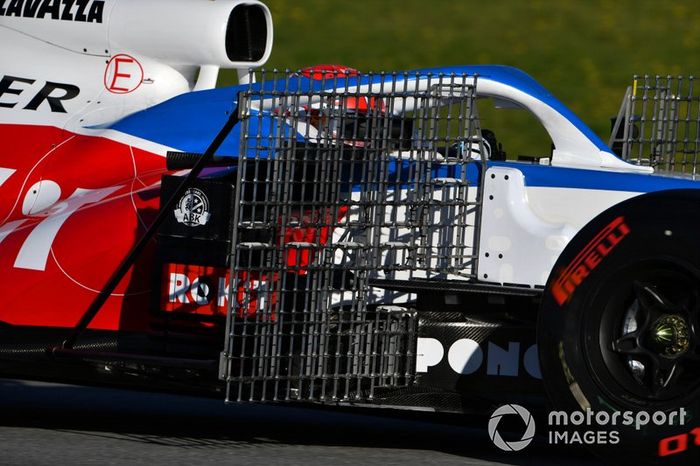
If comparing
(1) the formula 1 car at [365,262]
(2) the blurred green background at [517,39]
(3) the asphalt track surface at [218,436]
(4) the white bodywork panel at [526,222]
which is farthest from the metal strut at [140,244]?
(2) the blurred green background at [517,39]

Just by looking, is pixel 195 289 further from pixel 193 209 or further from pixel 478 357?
pixel 478 357

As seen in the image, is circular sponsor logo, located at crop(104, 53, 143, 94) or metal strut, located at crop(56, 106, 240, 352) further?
circular sponsor logo, located at crop(104, 53, 143, 94)

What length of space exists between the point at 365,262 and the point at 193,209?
746 millimetres

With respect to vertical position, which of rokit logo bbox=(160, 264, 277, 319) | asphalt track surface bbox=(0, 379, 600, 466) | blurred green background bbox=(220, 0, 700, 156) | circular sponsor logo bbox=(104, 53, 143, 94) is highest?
blurred green background bbox=(220, 0, 700, 156)

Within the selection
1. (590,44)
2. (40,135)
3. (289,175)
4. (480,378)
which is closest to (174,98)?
(40,135)

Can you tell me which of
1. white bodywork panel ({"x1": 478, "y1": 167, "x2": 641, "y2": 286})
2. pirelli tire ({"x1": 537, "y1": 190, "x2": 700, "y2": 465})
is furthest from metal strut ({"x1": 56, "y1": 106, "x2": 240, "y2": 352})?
pirelli tire ({"x1": 537, "y1": 190, "x2": 700, "y2": 465})

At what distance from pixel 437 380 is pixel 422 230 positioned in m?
0.55

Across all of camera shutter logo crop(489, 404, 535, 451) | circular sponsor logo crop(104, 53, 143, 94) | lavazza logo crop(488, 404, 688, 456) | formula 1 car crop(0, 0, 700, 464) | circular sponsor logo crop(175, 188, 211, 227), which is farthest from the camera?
circular sponsor logo crop(104, 53, 143, 94)

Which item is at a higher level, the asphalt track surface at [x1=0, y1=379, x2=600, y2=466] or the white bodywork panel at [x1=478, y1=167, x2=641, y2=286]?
the white bodywork panel at [x1=478, y1=167, x2=641, y2=286]

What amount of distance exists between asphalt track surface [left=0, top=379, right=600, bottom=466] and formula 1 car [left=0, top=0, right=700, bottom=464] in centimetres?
27

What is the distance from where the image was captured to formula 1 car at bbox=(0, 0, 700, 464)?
4633mm

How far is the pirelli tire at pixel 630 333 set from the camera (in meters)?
4.48

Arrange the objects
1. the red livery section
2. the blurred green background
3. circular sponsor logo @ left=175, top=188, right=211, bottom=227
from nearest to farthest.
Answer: circular sponsor logo @ left=175, top=188, right=211, bottom=227, the red livery section, the blurred green background

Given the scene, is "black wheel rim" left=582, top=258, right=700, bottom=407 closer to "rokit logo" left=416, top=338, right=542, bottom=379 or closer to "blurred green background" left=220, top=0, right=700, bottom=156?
"rokit logo" left=416, top=338, right=542, bottom=379
